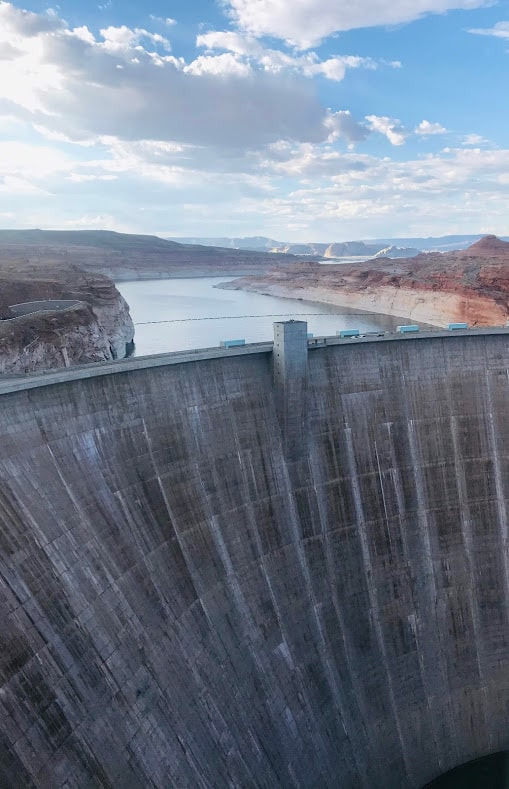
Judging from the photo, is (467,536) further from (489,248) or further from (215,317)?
(489,248)

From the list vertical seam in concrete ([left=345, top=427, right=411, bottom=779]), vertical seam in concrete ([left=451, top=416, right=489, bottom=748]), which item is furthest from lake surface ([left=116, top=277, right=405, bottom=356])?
vertical seam in concrete ([left=451, top=416, right=489, bottom=748])

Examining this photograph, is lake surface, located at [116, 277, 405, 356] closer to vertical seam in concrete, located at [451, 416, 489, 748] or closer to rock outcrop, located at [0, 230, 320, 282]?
rock outcrop, located at [0, 230, 320, 282]

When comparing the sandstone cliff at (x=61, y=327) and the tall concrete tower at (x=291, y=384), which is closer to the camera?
the tall concrete tower at (x=291, y=384)

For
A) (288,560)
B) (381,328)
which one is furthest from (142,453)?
(381,328)

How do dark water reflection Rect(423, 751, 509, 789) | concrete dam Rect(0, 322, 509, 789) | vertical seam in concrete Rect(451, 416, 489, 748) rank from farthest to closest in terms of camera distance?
vertical seam in concrete Rect(451, 416, 489, 748) → dark water reflection Rect(423, 751, 509, 789) → concrete dam Rect(0, 322, 509, 789)

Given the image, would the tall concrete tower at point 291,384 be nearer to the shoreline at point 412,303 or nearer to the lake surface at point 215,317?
the lake surface at point 215,317

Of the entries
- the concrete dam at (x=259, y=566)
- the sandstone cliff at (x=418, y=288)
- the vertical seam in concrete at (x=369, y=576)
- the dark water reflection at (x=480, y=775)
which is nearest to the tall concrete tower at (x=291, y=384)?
the concrete dam at (x=259, y=566)
